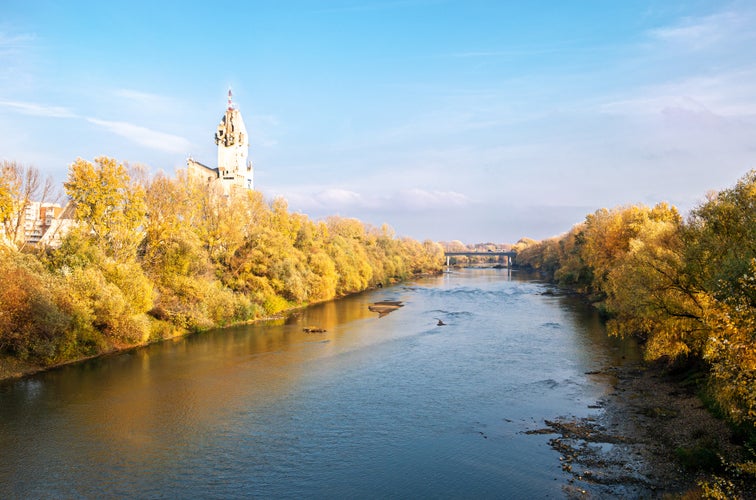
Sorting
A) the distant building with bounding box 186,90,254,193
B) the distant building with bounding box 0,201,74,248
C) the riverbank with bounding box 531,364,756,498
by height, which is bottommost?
the riverbank with bounding box 531,364,756,498

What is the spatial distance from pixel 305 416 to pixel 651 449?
14.1m

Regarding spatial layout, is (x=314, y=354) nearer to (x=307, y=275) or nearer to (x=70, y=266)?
(x=70, y=266)

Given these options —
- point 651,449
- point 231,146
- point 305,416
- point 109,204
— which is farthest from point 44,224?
point 231,146

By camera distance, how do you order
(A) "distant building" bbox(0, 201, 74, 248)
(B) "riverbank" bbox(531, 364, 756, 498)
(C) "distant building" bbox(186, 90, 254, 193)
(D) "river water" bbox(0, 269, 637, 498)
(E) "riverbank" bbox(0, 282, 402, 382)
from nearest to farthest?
(B) "riverbank" bbox(531, 364, 756, 498), (D) "river water" bbox(0, 269, 637, 498), (E) "riverbank" bbox(0, 282, 402, 382), (A) "distant building" bbox(0, 201, 74, 248), (C) "distant building" bbox(186, 90, 254, 193)

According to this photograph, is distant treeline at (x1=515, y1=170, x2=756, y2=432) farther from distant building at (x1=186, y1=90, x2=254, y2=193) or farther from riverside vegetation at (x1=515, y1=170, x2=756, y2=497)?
distant building at (x1=186, y1=90, x2=254, y2=193)

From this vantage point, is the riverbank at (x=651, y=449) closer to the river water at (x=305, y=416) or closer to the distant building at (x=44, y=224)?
the river water at (x=305, y=416)

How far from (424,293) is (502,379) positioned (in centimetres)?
5196

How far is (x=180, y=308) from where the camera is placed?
42.4 m

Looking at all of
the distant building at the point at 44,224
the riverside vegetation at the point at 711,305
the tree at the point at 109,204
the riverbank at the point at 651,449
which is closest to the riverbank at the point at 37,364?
the tree at the point at 109,204

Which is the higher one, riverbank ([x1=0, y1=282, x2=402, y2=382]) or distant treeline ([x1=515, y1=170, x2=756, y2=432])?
distant treeline ([x1=515, y1=170, x2=756, y2=432])

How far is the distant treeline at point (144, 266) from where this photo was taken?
96.2 feet

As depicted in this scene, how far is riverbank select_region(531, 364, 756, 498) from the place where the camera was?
15.9 metres

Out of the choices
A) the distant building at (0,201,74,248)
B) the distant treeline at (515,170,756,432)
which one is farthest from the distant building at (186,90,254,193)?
the distant treeline at (515,170,756,432)

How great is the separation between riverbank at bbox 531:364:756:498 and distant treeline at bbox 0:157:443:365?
88.9 ft
